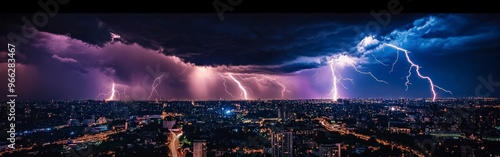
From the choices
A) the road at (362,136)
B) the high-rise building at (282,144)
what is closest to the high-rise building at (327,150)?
the high-rise building at (282,144)

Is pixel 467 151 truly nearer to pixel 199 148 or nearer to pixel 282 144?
pixel 282 144

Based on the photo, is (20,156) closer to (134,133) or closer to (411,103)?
(134,133)

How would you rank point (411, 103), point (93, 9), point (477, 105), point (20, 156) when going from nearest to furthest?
point (93, 9) → point (20, 156) → point (477, 105) → point (411, 103)

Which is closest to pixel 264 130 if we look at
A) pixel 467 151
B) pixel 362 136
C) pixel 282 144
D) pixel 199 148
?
pixel 282 144

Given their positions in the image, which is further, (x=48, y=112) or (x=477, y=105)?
(x=477, y=105)

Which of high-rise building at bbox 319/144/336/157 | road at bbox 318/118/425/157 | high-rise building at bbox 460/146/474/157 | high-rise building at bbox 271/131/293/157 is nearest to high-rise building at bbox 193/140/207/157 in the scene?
high-rise building at bbox 271/131/293/157

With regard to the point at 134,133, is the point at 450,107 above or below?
above

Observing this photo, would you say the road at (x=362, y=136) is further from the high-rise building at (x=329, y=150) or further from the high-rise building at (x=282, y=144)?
the high-rise building at (x=282, y=144)

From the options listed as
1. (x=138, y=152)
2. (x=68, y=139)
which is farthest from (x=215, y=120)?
(x=68, y=139)

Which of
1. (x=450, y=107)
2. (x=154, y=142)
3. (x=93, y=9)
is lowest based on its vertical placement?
(x=154, y=142)
